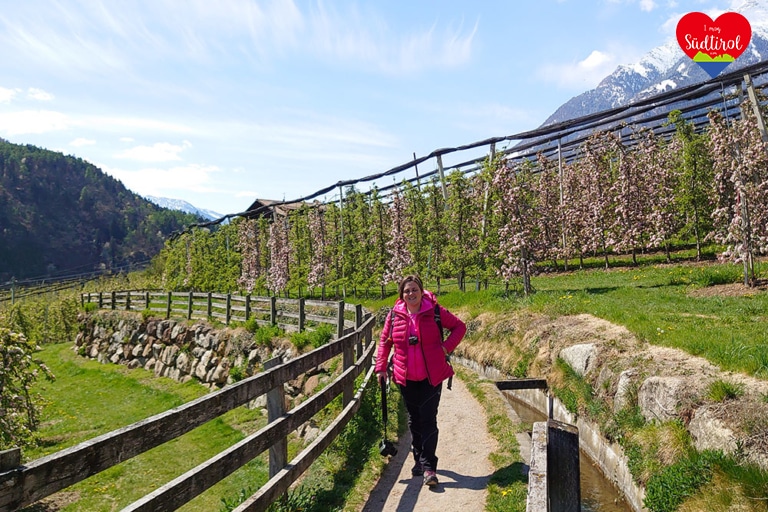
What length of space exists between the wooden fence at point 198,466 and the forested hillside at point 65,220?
526 ft

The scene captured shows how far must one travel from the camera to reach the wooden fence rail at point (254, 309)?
49.2 feet

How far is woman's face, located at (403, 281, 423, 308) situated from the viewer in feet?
18.9

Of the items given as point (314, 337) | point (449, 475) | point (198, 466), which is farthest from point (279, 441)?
point (314, 337)

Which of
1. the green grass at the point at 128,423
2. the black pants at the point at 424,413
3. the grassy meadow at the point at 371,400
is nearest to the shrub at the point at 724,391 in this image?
the grassy meadow at the point at 371,400

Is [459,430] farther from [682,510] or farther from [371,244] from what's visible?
[371,244]

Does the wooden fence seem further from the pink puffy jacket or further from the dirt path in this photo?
the pink puffy jacket

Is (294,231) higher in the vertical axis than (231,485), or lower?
higher

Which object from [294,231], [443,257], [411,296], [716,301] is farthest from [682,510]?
[294,231]

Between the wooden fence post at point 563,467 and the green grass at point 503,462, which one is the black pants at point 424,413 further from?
the wooden fence post at point 563,467

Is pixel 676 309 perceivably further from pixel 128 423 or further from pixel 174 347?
pixel 174 347

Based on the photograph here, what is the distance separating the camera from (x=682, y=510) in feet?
16.0

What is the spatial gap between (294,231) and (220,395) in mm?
29626

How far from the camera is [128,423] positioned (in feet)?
53.3

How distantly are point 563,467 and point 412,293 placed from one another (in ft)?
10.7
